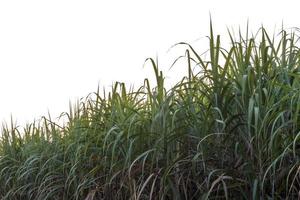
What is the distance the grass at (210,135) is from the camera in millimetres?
2906

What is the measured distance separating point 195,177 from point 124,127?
0.75m

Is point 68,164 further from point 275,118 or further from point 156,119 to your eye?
point 275,118

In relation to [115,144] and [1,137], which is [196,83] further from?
[1,137]

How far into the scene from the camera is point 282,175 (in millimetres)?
2859

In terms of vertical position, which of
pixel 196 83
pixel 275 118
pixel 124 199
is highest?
pixel 196 83

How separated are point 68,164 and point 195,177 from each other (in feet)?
5.18

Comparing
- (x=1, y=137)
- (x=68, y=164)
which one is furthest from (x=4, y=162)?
(x=68, y=164)

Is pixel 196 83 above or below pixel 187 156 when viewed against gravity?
above

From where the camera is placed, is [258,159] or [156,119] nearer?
[258,159]

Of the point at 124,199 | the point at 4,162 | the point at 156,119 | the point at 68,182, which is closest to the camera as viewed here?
the point at 156,119

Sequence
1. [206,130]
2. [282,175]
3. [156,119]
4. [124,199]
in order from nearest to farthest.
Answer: [282,175]
[206,130]
[156,119]
[124,199]

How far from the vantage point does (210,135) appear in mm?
3121

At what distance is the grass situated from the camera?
114 inches

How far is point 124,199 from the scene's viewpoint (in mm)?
3781
